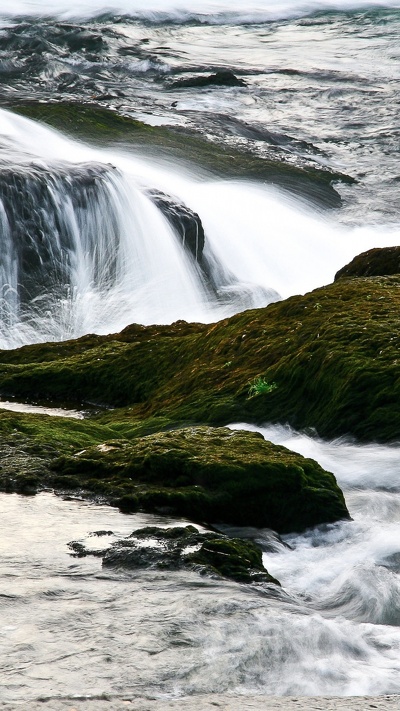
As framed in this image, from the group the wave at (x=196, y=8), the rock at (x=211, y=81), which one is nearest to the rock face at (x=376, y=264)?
the rock at (x=211, y=81)

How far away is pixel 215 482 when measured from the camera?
21.9 feet

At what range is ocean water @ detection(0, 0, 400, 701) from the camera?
15.1 ft

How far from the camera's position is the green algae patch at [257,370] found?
8352mm

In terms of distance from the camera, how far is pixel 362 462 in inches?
307

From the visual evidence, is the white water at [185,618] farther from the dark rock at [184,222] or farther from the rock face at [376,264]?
the dark rock at [184,222]

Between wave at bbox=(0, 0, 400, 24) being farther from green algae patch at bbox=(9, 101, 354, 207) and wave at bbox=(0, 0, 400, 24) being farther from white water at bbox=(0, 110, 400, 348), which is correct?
white water at bbox=(0, 110, 400, 348)

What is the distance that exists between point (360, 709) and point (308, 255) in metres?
16.9

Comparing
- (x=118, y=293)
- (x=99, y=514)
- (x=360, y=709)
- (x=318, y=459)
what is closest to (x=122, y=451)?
(x=99, y=514)

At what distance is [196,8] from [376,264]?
34.0 metres

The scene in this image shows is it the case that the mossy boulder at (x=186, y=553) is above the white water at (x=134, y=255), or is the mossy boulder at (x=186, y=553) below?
above

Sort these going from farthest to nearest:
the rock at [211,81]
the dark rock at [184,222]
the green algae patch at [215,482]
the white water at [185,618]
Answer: the rock at [211,81]
the dark rock at [184,222]
the green algae patch at [215,482]
the white water at [185,618]

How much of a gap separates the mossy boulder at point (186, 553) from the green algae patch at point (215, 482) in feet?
1.94

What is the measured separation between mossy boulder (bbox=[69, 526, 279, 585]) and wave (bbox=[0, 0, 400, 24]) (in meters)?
33.7

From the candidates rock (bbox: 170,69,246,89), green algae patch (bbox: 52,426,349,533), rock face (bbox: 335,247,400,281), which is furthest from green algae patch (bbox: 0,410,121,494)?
rock (bbox: 170,69,246,89)
